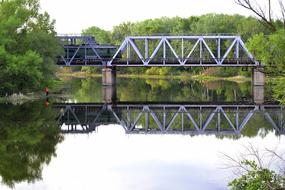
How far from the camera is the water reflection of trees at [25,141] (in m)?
24.5

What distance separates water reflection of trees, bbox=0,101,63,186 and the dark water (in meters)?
0.05

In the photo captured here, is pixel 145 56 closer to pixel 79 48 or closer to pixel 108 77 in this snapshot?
pixel 108 77

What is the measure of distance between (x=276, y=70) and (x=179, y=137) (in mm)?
24312

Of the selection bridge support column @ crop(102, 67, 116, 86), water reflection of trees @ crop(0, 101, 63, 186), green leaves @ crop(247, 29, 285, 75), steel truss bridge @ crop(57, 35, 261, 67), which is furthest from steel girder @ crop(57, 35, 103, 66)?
green leaves @ crop(247, 29, 285, 75)

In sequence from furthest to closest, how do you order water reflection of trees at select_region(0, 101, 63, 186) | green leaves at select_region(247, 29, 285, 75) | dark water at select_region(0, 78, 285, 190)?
1. water reflection of trees at select_region(0, 101, 63, 186)
2. dark water at select_region(0, 78, 285, 190)
3. green leaves at select_region(247, 29, 285, 75)

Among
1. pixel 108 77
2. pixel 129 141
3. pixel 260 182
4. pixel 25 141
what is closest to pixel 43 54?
pixel 108 77

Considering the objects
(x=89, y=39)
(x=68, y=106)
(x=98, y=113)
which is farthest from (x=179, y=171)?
(x=89, y=39)

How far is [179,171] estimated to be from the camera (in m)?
24.7

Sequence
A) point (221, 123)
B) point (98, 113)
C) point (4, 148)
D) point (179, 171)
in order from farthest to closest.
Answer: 1. point (98, 113)
2. point (221, 123)
3. point (4, 148)
4. point (179, 171)

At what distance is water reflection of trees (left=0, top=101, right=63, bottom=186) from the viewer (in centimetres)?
2450

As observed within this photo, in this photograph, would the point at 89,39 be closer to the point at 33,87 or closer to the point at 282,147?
the point at 33,87

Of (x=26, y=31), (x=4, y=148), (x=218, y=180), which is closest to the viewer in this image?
(x=218, y=180)

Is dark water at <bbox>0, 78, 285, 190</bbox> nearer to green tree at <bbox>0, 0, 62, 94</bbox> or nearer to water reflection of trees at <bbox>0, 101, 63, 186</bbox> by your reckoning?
water reflection of trees at <bbox>0, 101, 63, 186</bbox>

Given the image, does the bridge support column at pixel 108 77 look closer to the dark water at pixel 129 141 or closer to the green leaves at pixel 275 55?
the dark water at pixel 129 141
